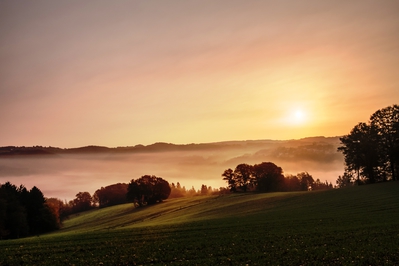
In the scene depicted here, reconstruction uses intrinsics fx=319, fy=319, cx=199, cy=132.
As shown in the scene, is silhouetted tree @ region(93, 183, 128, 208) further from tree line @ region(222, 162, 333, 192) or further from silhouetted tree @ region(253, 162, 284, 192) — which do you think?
silhouetted tree @ region(253, 162, 284, 192)

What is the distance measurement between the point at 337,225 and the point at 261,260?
58.4 ft

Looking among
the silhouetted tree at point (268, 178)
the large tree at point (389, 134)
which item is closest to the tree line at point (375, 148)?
the large tree at point (389, 134)

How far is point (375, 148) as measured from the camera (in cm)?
8331

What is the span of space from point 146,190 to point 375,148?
76.5 m

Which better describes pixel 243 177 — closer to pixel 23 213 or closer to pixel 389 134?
pixel 389 134

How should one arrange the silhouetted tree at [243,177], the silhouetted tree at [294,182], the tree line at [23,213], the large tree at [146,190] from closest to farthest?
the tree line at [23,213]
the large tree at [146,190]
the silhouetted tree at [243,177]
the silhouetted tree at [294,182]

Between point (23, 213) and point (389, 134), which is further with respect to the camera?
point (389, 134)

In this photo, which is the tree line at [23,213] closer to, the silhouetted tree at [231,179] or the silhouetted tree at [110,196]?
the silhouetted tree at [231,179]

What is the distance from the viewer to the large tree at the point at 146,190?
117m

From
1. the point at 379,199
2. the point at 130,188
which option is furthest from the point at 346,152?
the point at 130,188

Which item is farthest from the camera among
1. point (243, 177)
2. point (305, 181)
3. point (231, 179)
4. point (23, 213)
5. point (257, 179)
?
point (305, 181)

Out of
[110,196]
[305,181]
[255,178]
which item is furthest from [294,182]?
[110,196]

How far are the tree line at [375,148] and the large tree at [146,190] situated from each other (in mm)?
65790

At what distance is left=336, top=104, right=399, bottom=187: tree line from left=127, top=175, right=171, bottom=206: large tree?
65790 mm
